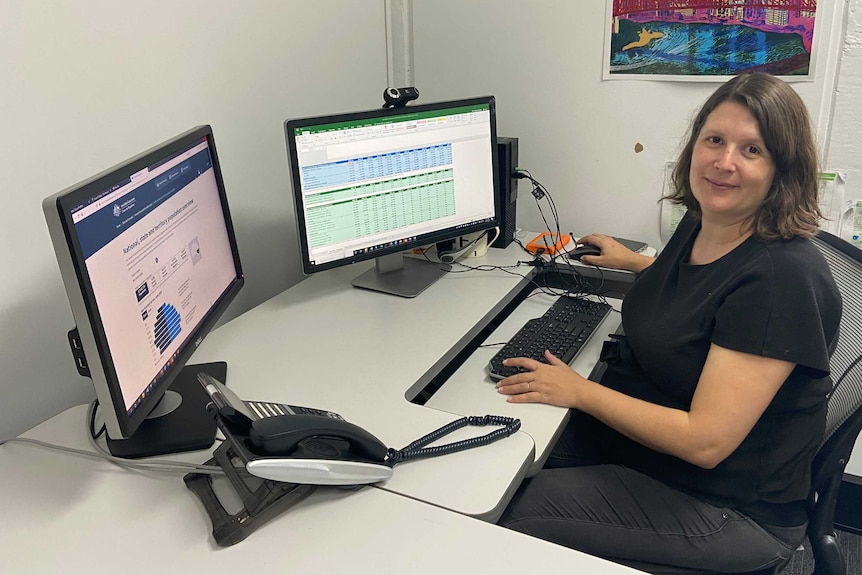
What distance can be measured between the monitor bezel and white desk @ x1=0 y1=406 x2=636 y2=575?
0.69 m

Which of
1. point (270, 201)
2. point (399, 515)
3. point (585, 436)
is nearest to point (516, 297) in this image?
point (585, 436)

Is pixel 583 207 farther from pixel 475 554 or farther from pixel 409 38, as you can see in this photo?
pixel 475 554

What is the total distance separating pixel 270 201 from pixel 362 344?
0.60 meters

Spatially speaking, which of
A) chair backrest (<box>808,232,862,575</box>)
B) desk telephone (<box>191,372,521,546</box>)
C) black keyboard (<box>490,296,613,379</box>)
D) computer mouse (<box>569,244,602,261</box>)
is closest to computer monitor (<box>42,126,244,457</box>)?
desk telephone (<box>191,372,521,546</box>)

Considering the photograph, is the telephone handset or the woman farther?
the woman

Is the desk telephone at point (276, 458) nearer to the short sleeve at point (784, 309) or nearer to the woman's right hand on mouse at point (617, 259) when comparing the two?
the short sleeve at point (784, 309)

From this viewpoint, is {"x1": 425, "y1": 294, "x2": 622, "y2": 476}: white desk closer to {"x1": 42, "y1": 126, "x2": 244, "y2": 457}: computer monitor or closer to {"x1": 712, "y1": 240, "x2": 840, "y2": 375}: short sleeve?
{"x1": 712, "y1": 240, "x2": 840, "y2": 375}: short sleeve

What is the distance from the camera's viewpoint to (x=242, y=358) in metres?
1.41

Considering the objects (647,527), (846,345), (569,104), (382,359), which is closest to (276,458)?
(382,359)

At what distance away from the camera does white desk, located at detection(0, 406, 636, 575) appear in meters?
0.86

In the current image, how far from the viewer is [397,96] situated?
164 cm

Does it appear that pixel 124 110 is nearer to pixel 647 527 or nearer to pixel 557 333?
pixel 557 333

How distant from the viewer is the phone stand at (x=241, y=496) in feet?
2.99

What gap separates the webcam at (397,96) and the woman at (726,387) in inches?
26.6
